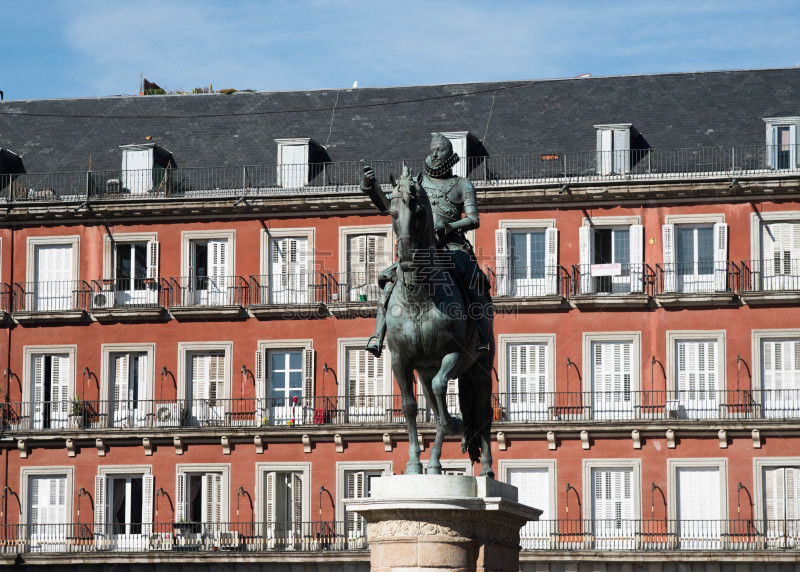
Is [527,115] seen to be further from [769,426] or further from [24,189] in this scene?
[24,189]

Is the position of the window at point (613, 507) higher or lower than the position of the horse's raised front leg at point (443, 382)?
lower

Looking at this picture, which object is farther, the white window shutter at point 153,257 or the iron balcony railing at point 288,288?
the white window shutter at point 153,257

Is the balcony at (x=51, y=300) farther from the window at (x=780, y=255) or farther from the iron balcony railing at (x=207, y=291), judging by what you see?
the window at (x=780, y=255)

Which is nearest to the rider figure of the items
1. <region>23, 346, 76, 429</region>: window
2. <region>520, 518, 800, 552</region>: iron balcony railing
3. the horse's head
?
the horse's head

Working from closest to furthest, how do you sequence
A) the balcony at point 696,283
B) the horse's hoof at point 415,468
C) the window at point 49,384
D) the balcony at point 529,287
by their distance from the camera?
the horse's hoof at point 415,468
the balcony at point 696,283
the balcony at point 529,287
the window at point 49,384

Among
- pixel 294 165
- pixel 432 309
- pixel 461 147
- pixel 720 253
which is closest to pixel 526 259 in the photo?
pixel 461 147

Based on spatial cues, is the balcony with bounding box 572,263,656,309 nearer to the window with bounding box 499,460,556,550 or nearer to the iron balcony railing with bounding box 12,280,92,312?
the window with bounding box 499,460,556,550

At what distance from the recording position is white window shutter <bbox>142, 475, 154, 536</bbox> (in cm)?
5519

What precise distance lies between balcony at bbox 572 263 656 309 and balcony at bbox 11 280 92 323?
17.9 m

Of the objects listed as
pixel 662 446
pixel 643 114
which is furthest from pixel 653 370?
pixel 643 114

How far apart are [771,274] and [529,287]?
27.1 ft

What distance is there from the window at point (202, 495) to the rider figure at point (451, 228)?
35.6 m

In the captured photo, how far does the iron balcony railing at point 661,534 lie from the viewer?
51438mm

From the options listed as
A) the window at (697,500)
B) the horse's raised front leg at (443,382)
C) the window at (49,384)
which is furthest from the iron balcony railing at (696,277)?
the horse's raised front leg at (443,382)
